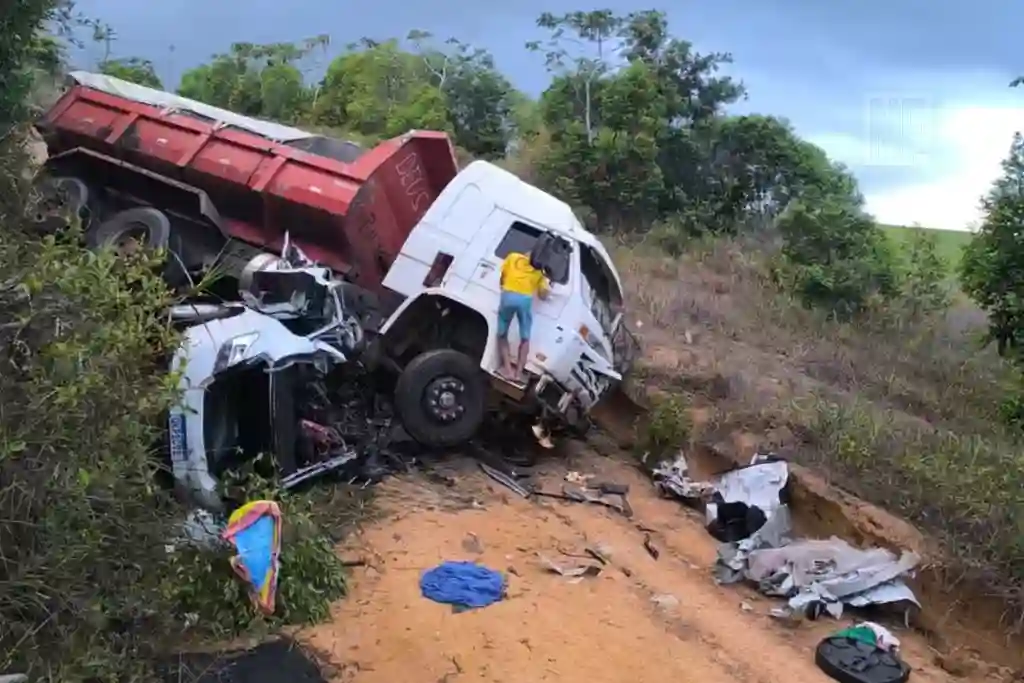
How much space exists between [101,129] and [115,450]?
6.64 meters

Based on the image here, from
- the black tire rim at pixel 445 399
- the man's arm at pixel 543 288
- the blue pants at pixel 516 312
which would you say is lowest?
the black tire rim at pixel 445 399

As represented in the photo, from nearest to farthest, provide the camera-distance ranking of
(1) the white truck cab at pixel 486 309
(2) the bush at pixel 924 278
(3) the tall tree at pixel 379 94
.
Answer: (1) the white truck cab at pixel 486 309 < (2) the bush at pixel 924 278 < (3) the tall tree at pixel 379 94

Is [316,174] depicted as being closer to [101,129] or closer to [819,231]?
[101,129]

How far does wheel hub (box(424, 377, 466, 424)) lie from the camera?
26.9 ft

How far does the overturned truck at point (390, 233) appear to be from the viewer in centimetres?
842

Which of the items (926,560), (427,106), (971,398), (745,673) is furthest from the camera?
(427,106)

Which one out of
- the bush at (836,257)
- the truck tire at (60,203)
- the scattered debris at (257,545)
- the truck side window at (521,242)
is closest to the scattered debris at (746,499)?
the truck side window at (521,242)

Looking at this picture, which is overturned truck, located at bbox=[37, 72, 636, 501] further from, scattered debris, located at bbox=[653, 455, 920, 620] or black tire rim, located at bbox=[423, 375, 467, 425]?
scattered debris, located at bbox=[653, 455, 920, 620]

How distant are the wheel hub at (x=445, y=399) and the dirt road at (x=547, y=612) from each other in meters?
0.50

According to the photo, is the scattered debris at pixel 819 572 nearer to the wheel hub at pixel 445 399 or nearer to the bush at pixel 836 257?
the wheel hub at pixel 445 399

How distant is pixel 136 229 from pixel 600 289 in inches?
158

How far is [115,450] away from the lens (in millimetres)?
4180

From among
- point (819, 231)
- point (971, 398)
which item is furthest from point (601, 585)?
point (819, 231)

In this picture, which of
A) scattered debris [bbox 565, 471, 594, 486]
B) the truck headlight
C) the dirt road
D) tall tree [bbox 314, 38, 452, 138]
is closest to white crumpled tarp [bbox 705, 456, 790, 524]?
the dirt road
